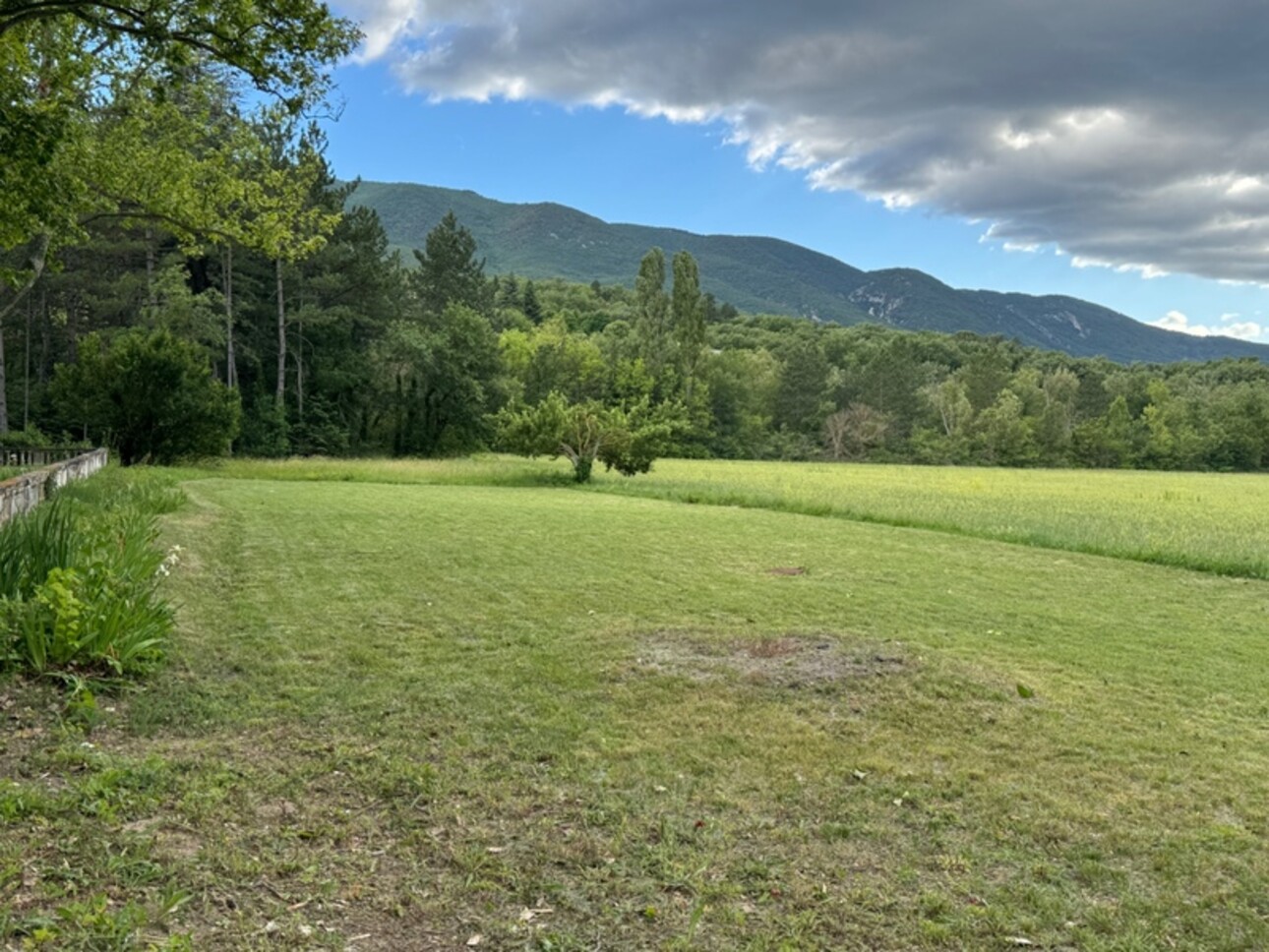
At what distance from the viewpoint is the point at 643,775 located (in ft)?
15.4

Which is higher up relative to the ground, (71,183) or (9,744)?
(71,183)

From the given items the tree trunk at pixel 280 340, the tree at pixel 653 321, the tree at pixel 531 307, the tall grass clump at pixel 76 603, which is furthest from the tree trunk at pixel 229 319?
the tree at pixel 531 307

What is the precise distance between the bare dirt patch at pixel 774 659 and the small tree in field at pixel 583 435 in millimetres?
21538

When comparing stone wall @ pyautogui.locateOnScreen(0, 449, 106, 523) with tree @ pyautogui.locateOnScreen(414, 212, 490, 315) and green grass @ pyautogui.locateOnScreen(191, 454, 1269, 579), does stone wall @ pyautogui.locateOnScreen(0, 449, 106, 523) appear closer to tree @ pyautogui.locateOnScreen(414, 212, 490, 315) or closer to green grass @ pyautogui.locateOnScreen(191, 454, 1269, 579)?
green grass @ pyautogui.locateOnScreen(191, 454, 1269, 579)

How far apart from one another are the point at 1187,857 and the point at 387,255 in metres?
52.9

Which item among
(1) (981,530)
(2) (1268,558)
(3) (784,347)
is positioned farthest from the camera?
(3) (784,347)

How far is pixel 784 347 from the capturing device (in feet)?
338

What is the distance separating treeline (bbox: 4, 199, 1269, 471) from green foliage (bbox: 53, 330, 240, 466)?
15 cm

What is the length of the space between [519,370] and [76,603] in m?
67.1

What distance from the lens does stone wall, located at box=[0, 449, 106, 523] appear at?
9.92 meters

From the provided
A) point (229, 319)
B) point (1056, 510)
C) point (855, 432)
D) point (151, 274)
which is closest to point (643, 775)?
point (1056, 510)

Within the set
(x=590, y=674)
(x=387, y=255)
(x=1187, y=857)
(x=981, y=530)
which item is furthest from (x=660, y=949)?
(x=387, y=255)

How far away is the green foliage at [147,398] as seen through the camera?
28672 mm

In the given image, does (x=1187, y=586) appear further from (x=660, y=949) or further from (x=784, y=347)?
(x=784, y=347)
